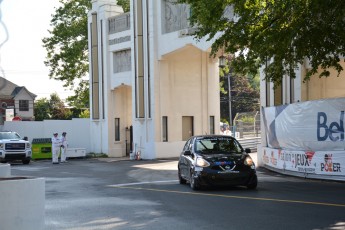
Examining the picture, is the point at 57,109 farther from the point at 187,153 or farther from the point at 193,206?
the point at 193,206

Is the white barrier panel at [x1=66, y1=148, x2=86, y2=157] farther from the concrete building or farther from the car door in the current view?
the car door

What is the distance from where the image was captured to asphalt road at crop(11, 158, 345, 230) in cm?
1035

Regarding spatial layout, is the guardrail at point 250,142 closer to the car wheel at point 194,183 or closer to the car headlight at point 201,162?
the car wheel at point 194,183

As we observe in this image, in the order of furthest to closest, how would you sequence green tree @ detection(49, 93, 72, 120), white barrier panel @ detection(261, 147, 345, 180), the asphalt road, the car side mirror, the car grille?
green tree @ detection(49, 93, 72, 120) < the car grille < white barrier panel @ detection(261, 147, 345, 180) < the car side mirror < the asphalt road

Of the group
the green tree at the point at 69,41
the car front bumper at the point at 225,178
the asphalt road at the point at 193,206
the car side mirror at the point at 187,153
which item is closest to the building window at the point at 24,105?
the green tree at the point at 69,41

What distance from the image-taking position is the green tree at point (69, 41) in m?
47.9

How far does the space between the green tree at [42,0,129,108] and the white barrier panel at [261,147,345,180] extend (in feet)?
90.2

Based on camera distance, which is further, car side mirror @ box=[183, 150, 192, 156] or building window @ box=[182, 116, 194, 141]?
building window @ box=[182, 116, 194, 141]

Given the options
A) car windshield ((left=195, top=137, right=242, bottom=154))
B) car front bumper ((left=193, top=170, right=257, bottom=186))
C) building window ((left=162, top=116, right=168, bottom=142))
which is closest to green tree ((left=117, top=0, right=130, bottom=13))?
building window ((left=162, top=116, right=168, bottom=142))

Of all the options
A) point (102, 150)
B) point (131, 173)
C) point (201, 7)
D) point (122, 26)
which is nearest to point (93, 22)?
point (122, 26)

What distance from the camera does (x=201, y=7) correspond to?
16.3 meters

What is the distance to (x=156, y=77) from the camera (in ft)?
118

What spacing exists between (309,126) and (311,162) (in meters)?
1.54

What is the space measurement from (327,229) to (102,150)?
109ft
